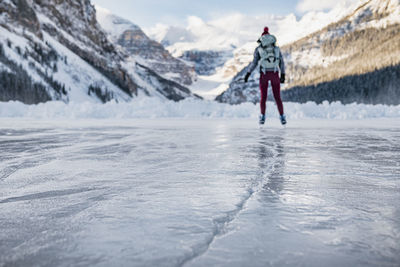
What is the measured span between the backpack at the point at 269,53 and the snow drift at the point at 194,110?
4365 mm

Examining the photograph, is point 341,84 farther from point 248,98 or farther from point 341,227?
point 341,227

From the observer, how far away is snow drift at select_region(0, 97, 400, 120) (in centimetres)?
1201

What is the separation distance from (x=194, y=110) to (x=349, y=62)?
8338 centimetres

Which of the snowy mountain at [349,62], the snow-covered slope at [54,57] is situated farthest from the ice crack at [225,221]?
the snowy mountain at [349,62]

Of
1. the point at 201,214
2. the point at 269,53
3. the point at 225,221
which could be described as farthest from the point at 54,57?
the point at 225,221

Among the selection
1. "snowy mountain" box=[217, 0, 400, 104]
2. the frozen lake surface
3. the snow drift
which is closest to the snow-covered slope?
"snowy mountain" box=[217, 0, 400, 104]

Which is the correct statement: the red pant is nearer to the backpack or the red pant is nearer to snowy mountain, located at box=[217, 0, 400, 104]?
the backpack

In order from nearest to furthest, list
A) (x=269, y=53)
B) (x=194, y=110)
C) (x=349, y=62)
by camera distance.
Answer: (x=269, y=53)
(x=194, y=110)
(x=349, y=62)

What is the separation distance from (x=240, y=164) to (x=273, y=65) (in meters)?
5.29

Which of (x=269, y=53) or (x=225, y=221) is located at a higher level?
(x=269, y=53)

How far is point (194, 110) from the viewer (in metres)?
13.2

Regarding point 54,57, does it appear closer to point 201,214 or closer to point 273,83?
point 273,83

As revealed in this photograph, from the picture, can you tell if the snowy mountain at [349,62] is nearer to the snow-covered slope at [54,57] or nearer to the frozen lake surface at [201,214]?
the snow-covered slope at [54,57]

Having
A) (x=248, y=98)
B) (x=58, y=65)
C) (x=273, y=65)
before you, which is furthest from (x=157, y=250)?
(x=248, y=98)
